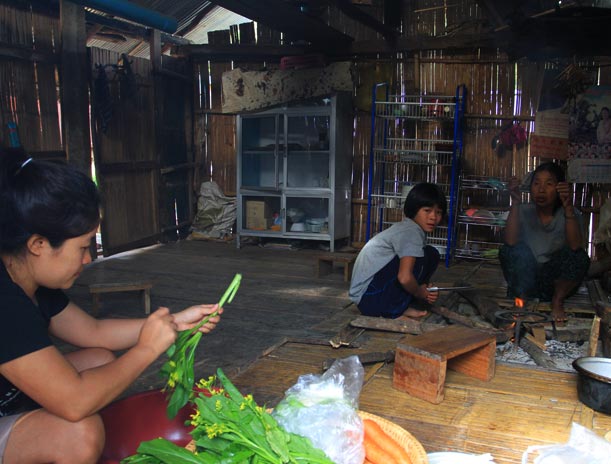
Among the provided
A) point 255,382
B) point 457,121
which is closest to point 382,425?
point 255,382

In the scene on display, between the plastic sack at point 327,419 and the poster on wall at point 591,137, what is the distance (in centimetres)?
616

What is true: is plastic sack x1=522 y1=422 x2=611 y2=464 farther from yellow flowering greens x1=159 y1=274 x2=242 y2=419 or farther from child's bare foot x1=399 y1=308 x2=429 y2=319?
child's bare foot x1=399 y1=308 x2=429 y2=319

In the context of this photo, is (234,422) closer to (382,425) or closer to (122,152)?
(382,425)

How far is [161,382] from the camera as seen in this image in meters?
3.29

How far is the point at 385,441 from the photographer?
1855 mm

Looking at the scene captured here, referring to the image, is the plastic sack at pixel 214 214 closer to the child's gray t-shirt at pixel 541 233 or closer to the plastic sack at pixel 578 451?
the child's gray t-shirt at pixel 541 233

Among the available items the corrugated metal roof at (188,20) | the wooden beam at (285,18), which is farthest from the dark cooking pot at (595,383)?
the corrugated metal roof at (188,20)

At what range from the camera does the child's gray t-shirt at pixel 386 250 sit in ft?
12.8

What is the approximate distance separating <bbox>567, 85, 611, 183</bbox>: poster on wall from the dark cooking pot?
5021mm

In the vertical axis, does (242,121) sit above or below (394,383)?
above

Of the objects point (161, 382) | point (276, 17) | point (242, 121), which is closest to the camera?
point (161, 382)

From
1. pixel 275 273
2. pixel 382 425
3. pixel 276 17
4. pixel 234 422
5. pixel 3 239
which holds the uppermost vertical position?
pixel 276 17

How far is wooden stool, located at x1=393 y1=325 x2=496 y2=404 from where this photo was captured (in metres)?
2.61

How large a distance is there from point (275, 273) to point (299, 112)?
271 centimetres
